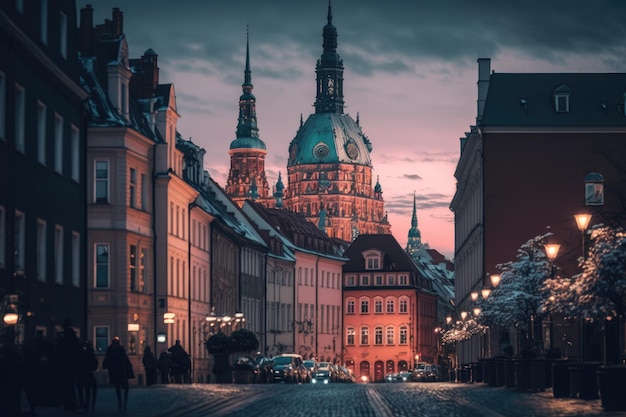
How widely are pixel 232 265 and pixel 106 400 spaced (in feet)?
209

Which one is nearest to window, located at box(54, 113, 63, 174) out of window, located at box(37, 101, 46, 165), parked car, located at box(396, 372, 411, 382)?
window, located at box(37, 101, 46, 165)

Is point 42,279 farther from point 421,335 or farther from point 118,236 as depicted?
point 421,335

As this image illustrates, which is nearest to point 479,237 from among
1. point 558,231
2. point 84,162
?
point 558,231

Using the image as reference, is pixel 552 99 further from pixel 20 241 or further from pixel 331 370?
pixel 20 241

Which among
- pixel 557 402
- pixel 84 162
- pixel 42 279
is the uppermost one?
pixel 84 162

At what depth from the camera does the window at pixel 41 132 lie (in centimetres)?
4320

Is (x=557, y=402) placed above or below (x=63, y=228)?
below

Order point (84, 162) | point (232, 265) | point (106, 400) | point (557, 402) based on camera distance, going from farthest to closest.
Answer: point (232, 265) → point (84, 162) → point (106, 400) → point (557, 402)

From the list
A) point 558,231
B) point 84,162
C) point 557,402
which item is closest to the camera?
point 557,402

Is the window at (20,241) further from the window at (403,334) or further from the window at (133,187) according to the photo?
the window at (403,334)

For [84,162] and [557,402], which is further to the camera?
[84,162]

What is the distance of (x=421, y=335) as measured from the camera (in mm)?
192625

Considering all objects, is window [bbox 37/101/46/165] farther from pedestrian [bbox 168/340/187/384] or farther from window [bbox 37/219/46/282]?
pedestrian [bbox 168/340/187/384]

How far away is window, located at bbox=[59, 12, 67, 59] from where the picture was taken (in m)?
46.5
